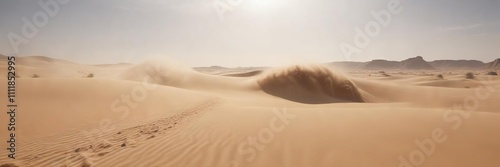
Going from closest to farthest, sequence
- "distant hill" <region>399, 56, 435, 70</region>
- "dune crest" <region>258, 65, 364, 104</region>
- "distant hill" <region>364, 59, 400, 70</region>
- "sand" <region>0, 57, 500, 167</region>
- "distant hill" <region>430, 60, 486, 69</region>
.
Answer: "sand" <region>0, 57, 500, 167</region>, "dune crest" <region>258, 65, 364, 104</region>, "distant hill" <region>399, 56, 435, 70</region>, "distant hill" <region>364, 59, 400, 70</region>, "distant hill" <region>430, 60, 486, 69</region>

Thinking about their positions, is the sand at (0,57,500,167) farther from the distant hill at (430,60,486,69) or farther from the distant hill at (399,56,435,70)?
the distant hill at (430,60,486,69)

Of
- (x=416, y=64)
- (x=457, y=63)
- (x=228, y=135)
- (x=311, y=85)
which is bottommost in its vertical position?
(x=228, y=135)

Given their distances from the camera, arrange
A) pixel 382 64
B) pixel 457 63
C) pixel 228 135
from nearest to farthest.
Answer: pixel 228 135, pixel 382 64, pixel 457 63

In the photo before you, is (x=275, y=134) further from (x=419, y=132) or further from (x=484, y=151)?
(x=484, y=151)

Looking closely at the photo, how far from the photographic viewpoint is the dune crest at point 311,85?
64.8ft

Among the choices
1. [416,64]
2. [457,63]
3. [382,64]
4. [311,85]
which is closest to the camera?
[311,85]

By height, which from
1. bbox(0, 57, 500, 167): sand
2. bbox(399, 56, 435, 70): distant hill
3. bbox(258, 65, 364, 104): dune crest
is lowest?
bbox(0, 57, 500, 167): sand

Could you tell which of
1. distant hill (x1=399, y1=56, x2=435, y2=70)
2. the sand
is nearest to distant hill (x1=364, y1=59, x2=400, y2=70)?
distant hill (x1=399, y1=56, x2=435, y2=70)

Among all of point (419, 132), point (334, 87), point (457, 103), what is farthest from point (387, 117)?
point (334, 87)

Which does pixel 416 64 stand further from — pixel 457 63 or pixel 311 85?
pixel 311 85

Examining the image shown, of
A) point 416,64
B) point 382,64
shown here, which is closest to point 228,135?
point 416,64

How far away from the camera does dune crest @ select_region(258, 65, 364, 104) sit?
19766 mm

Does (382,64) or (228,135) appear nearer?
(228,135)

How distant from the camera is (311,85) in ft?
67.1
